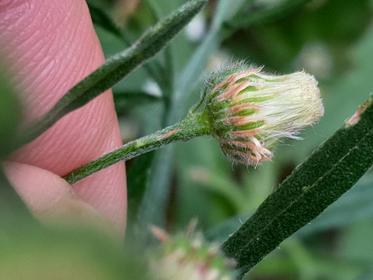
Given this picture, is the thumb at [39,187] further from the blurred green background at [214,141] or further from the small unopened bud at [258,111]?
the blurred green background at [214,141]

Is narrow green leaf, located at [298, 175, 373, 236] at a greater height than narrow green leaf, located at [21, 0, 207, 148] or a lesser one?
greater

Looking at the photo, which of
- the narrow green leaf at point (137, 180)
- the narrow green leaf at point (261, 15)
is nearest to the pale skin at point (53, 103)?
the narrow green leaf at point (137, 180)

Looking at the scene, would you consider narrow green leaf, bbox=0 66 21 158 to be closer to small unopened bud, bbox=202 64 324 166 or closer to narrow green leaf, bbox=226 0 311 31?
small unopened bud, bbox=202 64 324 166

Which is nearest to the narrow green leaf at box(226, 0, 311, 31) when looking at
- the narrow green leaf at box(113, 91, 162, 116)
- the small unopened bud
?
the narrow green leaf at box(113, 91, 162, 116)

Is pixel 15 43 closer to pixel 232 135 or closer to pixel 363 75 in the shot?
pixel 232 135

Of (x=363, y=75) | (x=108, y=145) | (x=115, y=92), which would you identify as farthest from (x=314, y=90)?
(x=363, y=75)

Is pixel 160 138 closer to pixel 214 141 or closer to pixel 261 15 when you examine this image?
pixel 261 15

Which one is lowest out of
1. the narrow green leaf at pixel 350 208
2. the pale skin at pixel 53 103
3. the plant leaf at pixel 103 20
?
the narrow green leaf at pixel 350 208
